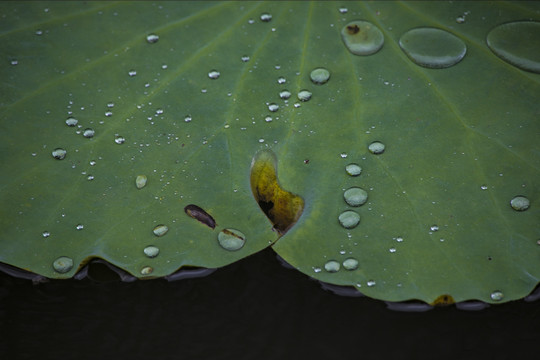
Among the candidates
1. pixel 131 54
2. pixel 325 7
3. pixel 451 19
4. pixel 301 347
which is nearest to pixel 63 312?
pixel 301 347

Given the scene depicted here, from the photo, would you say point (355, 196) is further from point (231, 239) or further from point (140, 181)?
point (140, 181)

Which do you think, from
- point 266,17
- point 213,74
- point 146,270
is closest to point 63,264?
point 146,270

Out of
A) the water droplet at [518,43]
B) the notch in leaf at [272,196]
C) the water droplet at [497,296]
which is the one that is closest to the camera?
the water droplet at [497,296]

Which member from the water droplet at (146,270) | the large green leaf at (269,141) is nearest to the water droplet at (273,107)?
the large green leaf at (269,141)

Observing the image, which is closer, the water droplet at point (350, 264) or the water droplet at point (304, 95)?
the water droplet at point (350, 264)

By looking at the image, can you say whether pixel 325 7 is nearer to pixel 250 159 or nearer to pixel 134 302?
pixel 250 159

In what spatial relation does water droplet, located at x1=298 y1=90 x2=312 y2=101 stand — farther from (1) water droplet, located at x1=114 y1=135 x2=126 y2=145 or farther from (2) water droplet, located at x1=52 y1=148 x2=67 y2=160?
(2) water droplet, located at x1=52 y1=148 x2=67 y2=160

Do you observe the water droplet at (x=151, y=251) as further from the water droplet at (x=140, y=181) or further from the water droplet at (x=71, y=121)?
the water droplet at (x=71, y=121)
